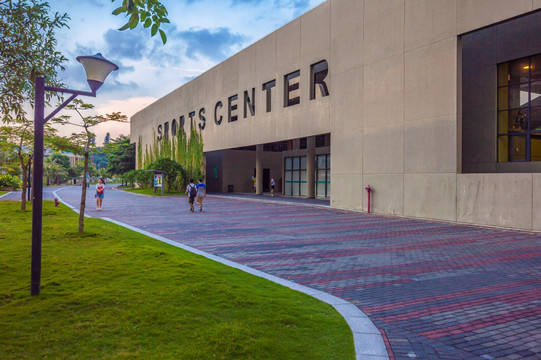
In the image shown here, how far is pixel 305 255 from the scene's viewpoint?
948 centimetres

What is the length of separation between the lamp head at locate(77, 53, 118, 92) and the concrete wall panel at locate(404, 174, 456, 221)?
1375 cm

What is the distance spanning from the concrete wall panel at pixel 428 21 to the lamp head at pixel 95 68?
46.6 ft

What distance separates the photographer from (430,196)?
16922 millimetres

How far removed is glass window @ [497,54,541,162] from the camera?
1719 cm

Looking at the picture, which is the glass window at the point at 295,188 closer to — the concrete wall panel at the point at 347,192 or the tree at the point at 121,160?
the concrete wall panel at the point at 347,192

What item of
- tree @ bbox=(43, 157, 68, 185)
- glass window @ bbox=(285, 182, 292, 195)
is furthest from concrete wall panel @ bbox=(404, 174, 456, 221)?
tree @ bbox=(43, 157, 68, 185)

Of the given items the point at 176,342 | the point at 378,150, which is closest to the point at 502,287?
the point at 176,342

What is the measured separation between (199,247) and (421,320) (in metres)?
6.48

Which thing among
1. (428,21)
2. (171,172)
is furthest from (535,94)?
(171,172)

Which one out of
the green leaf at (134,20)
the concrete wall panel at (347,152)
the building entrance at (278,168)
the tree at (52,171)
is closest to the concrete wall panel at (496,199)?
the concrete wall panel at (347,152)

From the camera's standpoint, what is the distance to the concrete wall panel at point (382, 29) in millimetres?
18484

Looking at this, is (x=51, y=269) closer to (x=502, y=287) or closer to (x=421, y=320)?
(x=421, y=320)

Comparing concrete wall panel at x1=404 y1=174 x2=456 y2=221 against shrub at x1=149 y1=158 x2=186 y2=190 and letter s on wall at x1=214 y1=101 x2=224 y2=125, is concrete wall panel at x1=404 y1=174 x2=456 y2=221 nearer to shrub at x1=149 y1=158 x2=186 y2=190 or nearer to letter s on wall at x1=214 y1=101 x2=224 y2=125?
letter s on wall at x1=214 y1=101 x2=224 y2=125

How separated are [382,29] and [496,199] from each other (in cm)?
966
